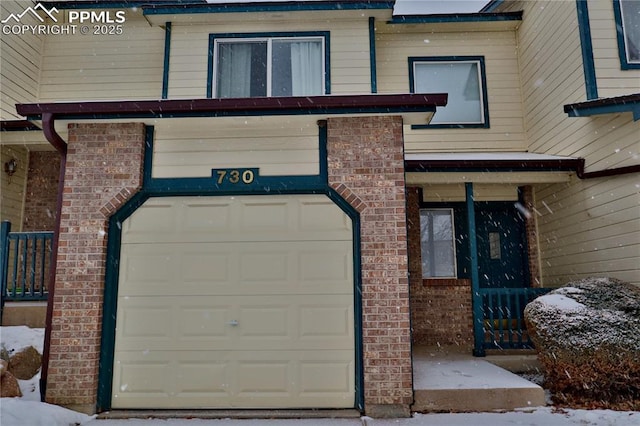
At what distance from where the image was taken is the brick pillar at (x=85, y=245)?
556 cm

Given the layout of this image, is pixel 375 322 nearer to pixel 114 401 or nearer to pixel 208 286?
pixel 208 286

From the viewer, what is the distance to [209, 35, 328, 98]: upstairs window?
9156mm

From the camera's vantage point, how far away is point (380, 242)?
5703 millimetres

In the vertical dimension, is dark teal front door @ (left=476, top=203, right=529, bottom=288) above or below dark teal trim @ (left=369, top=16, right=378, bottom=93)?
below

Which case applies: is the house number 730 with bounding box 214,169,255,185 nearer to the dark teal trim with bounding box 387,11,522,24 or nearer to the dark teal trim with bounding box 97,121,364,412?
the dark teal trim with bounding box 97,121,364,412

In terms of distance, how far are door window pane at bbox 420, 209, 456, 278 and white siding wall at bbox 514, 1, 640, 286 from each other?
5.47 ft

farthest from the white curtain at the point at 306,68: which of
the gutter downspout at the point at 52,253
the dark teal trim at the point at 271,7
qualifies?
the gutter downspout at the point at 52,253

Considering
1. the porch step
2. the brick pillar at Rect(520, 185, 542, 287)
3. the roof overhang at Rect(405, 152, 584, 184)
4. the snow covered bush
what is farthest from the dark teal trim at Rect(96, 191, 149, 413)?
the brick pillar at Rect(520, 185, 542, 287)

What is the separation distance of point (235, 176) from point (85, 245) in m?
1.97

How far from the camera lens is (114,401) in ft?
18.6

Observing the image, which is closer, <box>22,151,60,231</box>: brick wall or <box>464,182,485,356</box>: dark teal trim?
<box>464,182,485,356</box>: dark teal trim

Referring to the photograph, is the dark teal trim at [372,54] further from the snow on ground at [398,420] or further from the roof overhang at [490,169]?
the snow on ground at [398,420]

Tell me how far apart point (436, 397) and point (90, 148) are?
5.12 meters
